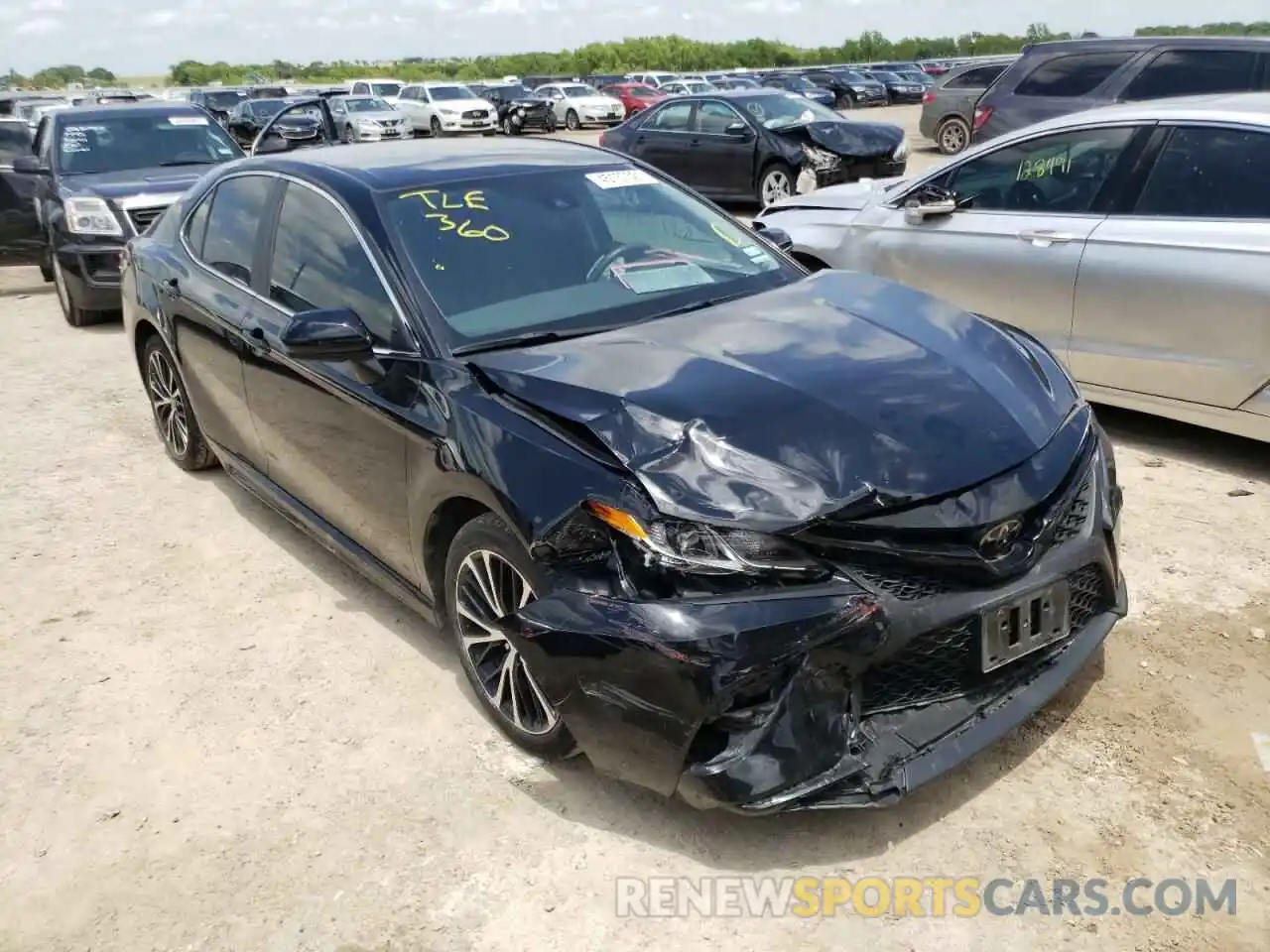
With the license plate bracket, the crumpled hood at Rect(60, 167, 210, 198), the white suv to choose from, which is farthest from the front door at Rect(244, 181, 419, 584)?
the white suv

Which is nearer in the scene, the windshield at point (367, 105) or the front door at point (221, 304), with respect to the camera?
the front door at point (221, 304)

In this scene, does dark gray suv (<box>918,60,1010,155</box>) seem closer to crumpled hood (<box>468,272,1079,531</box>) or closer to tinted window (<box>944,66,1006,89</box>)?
tinted window (<box>944,66,1006,89</box>)

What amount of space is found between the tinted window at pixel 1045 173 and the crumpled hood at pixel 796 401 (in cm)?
218

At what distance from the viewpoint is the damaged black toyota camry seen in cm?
254

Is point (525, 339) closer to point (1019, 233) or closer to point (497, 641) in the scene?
point (497, 641)

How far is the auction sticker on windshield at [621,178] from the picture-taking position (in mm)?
4160

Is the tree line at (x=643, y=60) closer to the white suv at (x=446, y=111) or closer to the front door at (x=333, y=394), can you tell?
the white suv at (x=446, y=111)

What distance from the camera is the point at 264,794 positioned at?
124 inches

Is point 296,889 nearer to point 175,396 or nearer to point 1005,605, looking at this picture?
point 1005,605

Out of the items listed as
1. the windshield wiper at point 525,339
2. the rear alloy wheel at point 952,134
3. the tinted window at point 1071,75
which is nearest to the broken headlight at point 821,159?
the tinted window at point 1071,75

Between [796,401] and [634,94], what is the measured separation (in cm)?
3555

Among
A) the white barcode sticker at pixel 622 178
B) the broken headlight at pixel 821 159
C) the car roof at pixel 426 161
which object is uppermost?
the car roof at pixel 426 161

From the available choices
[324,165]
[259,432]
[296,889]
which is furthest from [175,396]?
[296,889]

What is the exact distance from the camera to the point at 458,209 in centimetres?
373
